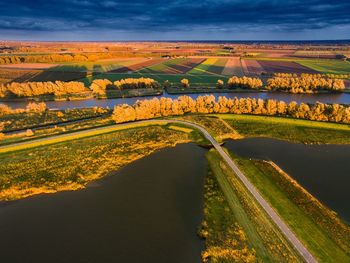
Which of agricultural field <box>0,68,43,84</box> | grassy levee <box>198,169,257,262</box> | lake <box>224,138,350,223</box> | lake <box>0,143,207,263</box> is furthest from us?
agricultural field <box>0,68,43,84</box>

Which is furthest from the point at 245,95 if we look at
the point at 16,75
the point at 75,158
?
the point at 16,75

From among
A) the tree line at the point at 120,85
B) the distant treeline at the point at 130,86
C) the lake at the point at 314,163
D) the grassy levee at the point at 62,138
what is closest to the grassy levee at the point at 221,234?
the lake at the point at 314,163

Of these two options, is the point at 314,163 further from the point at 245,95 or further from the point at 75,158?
the point at 245,95

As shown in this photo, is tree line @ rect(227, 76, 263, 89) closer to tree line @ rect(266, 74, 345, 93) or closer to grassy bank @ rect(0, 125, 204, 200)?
tree line @ rect(266, 74, 345, 93)

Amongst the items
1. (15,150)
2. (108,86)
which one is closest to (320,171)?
(15,150)

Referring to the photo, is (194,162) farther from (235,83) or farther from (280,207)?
(235,83)

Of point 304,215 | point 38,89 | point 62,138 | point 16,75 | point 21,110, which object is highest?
point 16,75

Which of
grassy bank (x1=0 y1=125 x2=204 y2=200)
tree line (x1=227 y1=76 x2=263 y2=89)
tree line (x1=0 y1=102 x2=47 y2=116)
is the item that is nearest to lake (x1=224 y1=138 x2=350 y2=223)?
grassy bank (x1=0 y1=125 x2=204 y2=200)
